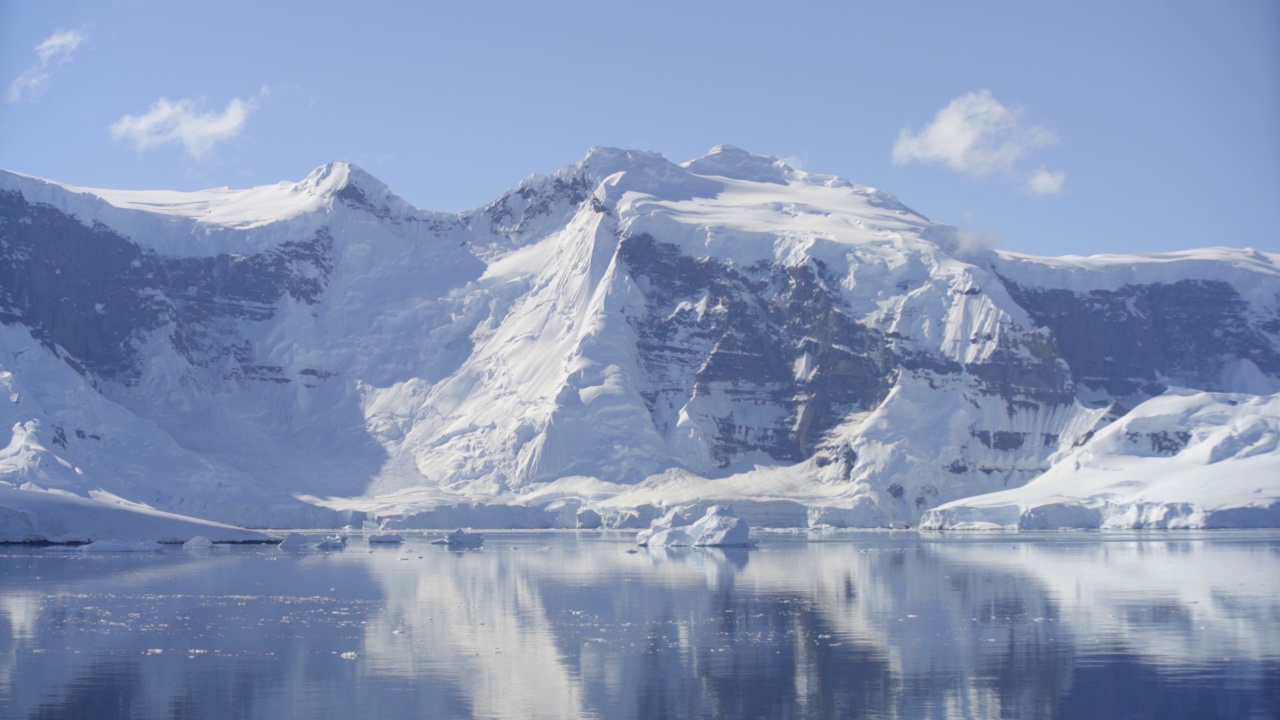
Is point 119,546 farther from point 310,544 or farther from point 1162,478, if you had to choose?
point 1162,478

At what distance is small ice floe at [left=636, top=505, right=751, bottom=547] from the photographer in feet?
393

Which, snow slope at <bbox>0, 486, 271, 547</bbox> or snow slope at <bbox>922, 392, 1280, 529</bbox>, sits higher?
snow slope at <bbox>922, 392, 1280, 529</bbox>

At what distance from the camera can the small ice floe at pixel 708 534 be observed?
393ft

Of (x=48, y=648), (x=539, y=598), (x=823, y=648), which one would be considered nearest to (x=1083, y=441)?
(x=539, y=598)

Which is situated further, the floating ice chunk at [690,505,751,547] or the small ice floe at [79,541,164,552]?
the floating ice chunk at [690,505,751,547]

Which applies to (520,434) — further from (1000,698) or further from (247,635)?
(1000,698)

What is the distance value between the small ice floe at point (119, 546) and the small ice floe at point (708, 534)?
39.5 metres

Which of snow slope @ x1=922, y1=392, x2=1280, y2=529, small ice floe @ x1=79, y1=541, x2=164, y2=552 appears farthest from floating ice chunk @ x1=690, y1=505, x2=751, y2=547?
snow slope @ x1=922, y1=392, x2=1280, y2=529

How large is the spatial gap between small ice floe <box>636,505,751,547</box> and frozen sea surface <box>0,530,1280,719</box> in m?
29.5

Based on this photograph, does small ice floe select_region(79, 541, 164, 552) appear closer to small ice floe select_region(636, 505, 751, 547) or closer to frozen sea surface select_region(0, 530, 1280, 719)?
frozen sea surface select_region(0, 530, 1280, 719)

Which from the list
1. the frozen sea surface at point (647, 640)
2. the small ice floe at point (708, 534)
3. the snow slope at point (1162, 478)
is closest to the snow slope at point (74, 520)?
the frozen sea surface at point (647, 640)

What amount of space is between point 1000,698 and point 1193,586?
33.5 meters

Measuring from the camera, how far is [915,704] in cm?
3850

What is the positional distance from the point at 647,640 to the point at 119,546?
68.5 meters
